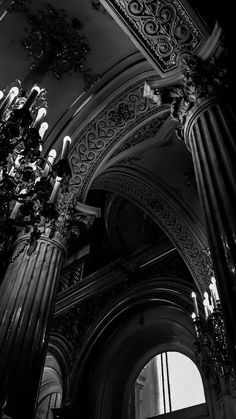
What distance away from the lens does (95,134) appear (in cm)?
529

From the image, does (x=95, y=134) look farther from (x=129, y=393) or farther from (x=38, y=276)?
(x=129, y=393)

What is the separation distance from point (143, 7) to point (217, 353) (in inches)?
160

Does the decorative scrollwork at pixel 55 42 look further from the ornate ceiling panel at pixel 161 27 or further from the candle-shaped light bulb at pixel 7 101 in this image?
the candle-shaped light bulb at pixel 7 101

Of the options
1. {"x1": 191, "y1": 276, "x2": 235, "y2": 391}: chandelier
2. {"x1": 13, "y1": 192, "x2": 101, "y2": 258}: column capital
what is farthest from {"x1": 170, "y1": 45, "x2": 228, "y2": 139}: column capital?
{"x1": 191, "y1": 276, "x2": 235, "y2": 391}: chandelier

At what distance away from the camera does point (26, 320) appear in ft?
11.9

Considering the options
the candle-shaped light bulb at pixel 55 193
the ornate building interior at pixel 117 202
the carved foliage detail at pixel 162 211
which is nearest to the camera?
the ornate building interior at pixel 117 202

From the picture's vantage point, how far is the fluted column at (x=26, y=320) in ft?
10.5

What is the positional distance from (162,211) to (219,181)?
4632mm

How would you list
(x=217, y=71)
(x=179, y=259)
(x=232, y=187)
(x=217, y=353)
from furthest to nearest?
(x=179, y=259)
(x=217, y=353)
(x=217, y=71)
(x=232, y=187)

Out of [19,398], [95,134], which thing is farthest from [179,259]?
[19,398]

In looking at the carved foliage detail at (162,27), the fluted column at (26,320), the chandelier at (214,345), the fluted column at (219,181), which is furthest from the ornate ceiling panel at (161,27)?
the chandelier at (214,345)

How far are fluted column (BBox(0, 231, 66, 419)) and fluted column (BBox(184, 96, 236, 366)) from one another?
70.1 inches

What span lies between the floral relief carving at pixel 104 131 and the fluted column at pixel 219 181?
215 centimetres

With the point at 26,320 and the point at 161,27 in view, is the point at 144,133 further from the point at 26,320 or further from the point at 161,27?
the point at 26,320
